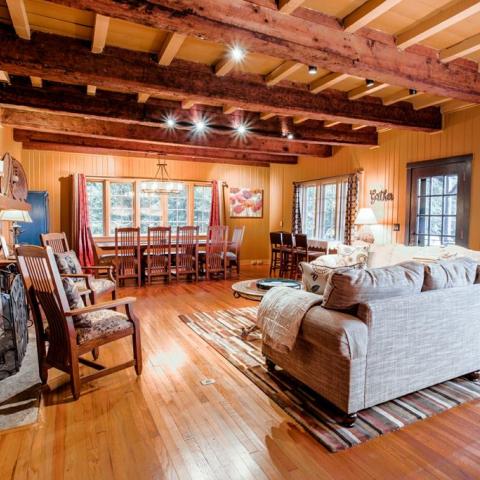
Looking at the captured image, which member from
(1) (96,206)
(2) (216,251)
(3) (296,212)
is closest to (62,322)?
(2) (216,251)

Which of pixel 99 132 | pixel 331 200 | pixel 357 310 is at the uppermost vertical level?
pixel 99 132

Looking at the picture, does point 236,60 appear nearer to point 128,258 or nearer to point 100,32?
point 100,32

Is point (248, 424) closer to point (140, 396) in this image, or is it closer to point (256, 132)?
point (140, 396)

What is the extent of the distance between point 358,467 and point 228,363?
4.67 ft

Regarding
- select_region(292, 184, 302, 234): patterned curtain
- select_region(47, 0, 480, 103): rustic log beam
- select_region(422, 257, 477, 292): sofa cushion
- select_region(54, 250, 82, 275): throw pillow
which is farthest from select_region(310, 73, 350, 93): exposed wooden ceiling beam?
select_region(292, 184, 302, 234): patterned curtain

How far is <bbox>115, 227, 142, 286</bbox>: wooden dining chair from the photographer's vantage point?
6188 mm

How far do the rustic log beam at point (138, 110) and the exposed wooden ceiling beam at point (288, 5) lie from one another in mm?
2348

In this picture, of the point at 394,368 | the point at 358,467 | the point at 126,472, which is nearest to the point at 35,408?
the point at 126,472

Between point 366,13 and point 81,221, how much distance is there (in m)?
6.54

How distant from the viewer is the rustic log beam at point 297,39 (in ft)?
6.84

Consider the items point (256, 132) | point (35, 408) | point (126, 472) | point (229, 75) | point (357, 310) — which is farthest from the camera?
point (256, 132)

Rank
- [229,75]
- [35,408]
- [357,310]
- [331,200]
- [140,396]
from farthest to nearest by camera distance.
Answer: [331,200]
[229,75]
[140,396]
[35,408]
[357,310]

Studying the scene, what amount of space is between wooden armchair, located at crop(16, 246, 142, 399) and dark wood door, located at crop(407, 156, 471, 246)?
433cm

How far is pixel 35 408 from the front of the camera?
2293 mm
